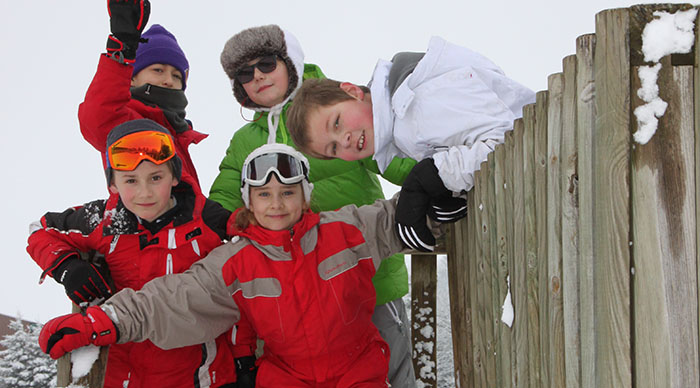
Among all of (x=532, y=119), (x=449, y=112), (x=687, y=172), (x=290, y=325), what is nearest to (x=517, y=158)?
(x=532, y=119)

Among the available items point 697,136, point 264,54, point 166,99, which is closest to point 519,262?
point 697,136

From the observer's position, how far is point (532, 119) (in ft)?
6.76

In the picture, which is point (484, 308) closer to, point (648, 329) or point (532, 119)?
point (532, 119)

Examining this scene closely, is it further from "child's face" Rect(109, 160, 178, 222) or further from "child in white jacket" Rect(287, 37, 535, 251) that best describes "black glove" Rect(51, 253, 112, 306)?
"child in white jacket" Rect(287, 37, 535, 251)

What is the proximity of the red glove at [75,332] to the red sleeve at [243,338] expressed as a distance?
0.71 meters

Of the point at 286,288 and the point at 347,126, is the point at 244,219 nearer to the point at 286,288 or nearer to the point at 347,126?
the point at 286,288

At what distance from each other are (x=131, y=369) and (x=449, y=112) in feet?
6.88

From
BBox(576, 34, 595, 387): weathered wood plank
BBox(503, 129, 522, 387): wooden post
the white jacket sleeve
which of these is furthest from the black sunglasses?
BBox(576, 34, 595, 387): weathered wood plank

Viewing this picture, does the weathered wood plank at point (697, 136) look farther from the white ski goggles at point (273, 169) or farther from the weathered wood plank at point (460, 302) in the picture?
the white ski goggles at point (273, 169)

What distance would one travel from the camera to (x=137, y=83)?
3.81m

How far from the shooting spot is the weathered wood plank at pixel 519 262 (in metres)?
2.18

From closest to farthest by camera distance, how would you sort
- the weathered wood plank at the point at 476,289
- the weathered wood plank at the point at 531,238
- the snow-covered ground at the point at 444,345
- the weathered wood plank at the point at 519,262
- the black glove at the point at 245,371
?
1. the weathered wood plank at the point at 531,238
2. the weathered wood plank at the point at 519,262
3. the weathered wood plank at the point at 476,289
4. the black glove at the point at 245,371
5. the snow-covered ground at the point at 444,345

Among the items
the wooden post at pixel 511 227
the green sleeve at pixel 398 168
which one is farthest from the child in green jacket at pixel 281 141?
the wooden post at pixel 511 227

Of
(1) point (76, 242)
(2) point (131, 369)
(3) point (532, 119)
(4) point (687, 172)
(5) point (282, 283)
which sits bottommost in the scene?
(2) point (131, 369)
